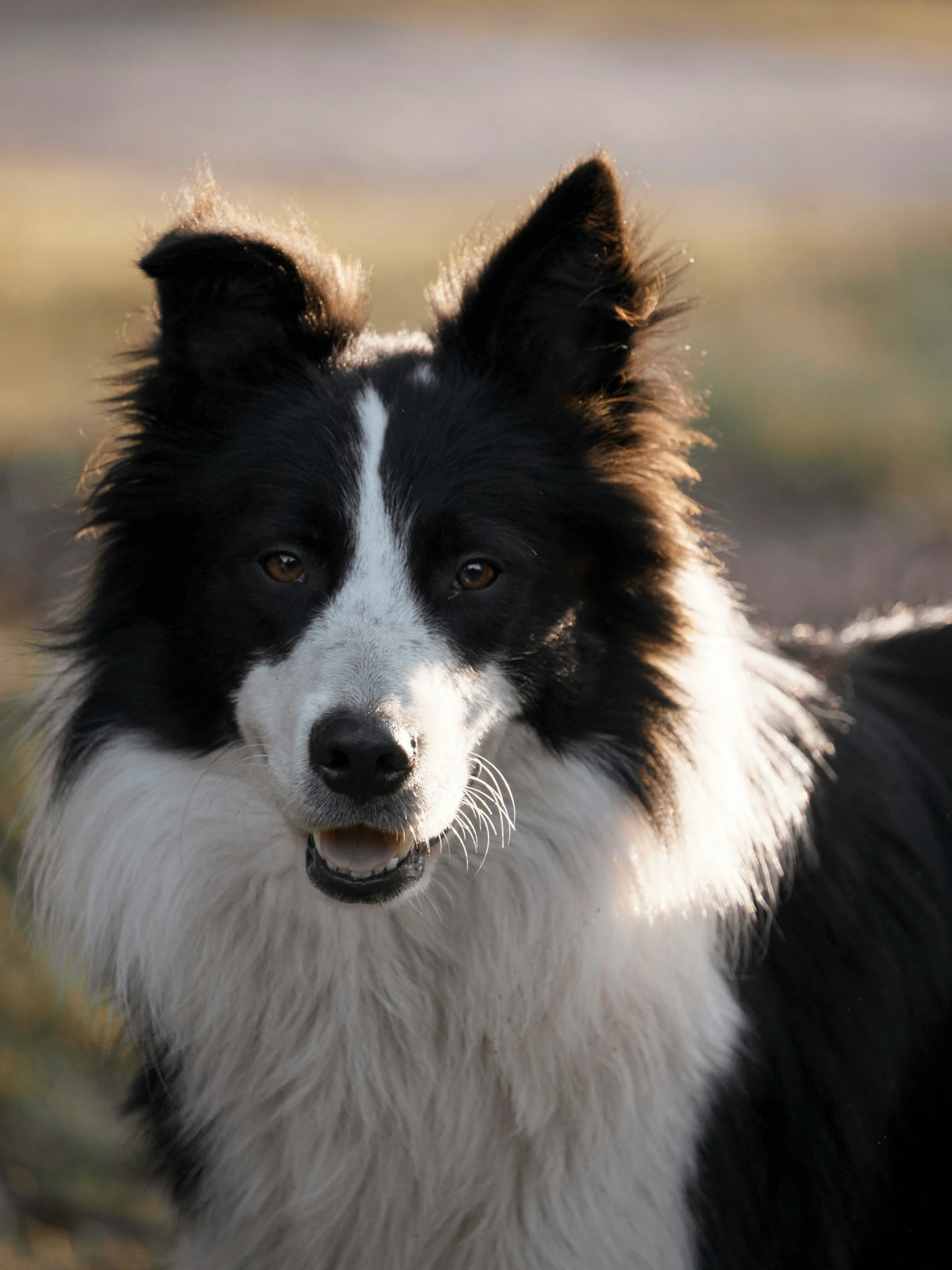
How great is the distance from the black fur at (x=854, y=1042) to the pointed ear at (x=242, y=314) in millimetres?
1474

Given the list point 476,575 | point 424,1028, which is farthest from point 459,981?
point 476,575

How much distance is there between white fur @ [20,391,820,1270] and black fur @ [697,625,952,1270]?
0.13 m

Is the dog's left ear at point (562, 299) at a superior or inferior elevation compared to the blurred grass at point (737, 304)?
inferior

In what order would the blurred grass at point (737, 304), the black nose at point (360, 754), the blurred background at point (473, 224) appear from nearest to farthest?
the black nose at point (360, 754)
the blurred background at point (473, 224)
the blurred grass at point (737, 304)

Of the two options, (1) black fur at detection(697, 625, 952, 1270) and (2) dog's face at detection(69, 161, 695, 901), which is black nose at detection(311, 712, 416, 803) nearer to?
(2) dog's face at detection(69, 161, 695, 901)

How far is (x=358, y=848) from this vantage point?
2.78 metres

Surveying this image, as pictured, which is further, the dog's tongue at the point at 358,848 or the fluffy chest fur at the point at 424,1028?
the fluffy chest fur at the point at 424,1028

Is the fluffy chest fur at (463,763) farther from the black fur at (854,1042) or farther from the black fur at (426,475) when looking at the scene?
the black fur at (854,1042)

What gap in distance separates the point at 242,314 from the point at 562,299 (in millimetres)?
721

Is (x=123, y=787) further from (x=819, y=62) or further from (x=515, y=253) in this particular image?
(x=819, y=62)

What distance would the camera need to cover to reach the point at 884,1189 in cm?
326

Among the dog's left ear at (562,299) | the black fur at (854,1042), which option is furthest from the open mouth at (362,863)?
the dog's left ear at (562,299)

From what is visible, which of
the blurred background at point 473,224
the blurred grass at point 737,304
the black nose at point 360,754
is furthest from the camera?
the blurred grass at point 737,304

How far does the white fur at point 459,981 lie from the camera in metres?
2.92
